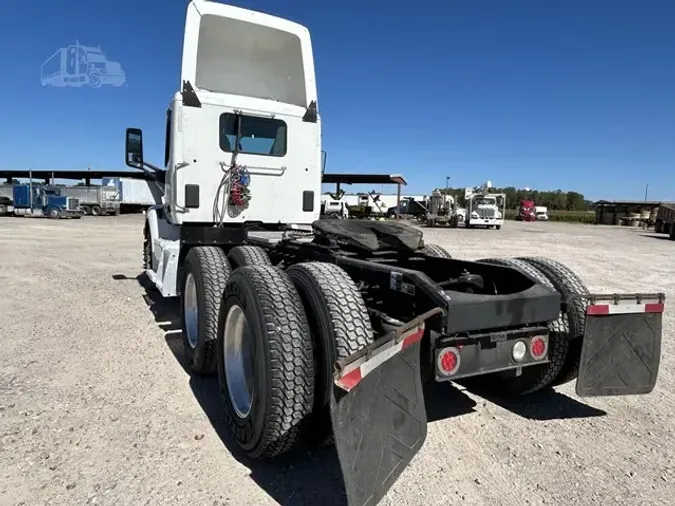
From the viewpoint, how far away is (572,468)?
115 inches

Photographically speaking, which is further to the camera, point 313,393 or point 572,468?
point 572,468

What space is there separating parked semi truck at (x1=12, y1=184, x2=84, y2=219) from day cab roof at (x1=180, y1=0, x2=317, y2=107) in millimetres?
34023

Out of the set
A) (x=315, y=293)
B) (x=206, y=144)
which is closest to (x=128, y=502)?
(x=315, y=293)

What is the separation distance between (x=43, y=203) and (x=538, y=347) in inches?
1596

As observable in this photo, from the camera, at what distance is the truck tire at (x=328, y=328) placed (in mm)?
2625

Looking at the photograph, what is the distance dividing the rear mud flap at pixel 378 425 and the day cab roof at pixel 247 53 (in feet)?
15.1

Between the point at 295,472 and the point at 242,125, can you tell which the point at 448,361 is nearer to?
the point at 295,472

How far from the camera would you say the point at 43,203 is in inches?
1412

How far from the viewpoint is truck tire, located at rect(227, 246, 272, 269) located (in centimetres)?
450

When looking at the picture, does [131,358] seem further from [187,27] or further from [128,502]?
[187,27]

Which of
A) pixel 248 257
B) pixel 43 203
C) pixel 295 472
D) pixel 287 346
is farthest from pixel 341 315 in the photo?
pixel 43 203

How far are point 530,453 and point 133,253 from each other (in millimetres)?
13388

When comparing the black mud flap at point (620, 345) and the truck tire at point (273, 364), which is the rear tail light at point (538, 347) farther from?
the truck tire at point (273, 364)

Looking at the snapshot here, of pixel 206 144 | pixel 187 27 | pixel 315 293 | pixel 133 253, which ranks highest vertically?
pixel 187 27
